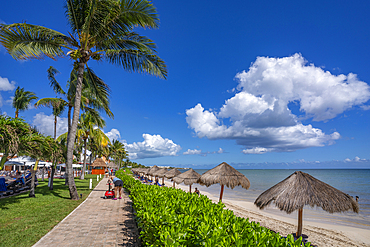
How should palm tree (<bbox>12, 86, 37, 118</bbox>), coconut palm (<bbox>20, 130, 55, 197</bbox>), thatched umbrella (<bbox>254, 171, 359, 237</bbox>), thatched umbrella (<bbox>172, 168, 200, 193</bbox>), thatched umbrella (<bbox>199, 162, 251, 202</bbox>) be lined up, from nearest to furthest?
thatched umbrella (<bbox>254, 171, 359, 237</bbox>) → coconut palm (<bbox>20, 130, 55, 197</bbox>) → thatched umbrella (<bbox>199, 162, 251, 202</bbox>) → thatched umbrella (<bbox>172, 168, 200, 193</bbox>) → palm tree (<bbox>12, 86, 37, 118</bbox>)

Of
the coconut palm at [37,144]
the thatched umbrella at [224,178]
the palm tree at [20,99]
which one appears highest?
the palm tree at [20,99]

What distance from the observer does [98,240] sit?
519 cm

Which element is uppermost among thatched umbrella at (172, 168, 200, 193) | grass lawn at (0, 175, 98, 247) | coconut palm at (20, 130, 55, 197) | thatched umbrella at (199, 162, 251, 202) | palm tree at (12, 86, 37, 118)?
palm tree at (12, 86, 37, 118)

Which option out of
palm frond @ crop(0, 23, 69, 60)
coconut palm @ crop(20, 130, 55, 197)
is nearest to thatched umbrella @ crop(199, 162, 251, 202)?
coconut palm @ crop(20, 130, 55, 197)

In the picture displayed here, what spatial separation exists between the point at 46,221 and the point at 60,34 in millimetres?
8531

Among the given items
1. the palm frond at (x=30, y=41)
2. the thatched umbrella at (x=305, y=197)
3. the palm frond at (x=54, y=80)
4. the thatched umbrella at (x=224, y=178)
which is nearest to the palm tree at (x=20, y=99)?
the palm frond at (x=54, y=80)

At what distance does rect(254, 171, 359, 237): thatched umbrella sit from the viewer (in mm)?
5965

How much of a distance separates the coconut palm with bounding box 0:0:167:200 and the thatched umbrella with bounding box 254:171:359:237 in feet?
26.4

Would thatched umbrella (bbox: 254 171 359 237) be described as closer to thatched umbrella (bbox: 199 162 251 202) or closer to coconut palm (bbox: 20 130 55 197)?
thatched umbrella (bbox: 199 162 251 202)

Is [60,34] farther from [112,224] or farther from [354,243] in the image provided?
[354,243]

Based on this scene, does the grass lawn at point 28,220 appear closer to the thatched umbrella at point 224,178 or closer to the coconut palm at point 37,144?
the coconut palm at point 37,144

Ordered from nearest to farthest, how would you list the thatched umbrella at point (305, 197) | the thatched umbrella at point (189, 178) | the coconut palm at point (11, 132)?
the thatched umbrella at point (305, 197), the coconut palm at point (11, 132), the thatched umbrella at point (189, 178)

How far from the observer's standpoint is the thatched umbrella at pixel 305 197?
596 centimetres

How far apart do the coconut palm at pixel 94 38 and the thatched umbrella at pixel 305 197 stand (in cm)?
804
